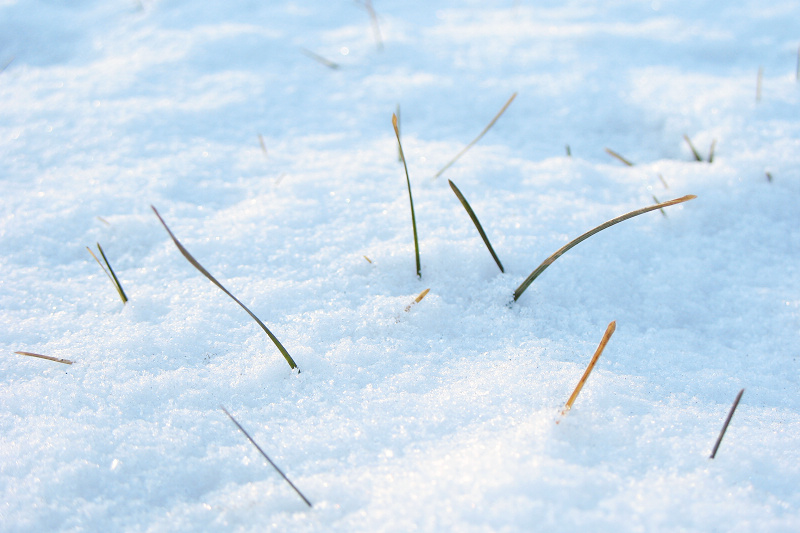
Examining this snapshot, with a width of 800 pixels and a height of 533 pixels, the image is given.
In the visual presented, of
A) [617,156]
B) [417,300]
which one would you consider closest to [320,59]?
[617,156]

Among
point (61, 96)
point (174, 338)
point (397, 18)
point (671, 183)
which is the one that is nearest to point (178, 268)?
point (174, 338)

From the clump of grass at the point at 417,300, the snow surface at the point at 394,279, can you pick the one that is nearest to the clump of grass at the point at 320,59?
the snow surface at the point at 394,279

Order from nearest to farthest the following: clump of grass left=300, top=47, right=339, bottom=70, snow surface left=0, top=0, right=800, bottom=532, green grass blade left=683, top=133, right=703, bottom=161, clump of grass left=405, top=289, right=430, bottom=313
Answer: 1. snow surface left=0, top=0, right=800, bottom=532
2. clump of grass left=405, top=289, right=430, bottom=313
3. green grass blade left=683, top=133, right=703, bottom=161
4. clump of grass left=300, top=47, right=339, bottom=70

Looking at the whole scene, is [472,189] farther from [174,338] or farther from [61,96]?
[61,96]

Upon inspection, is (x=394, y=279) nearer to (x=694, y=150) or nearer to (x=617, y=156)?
(x=617, y=156)

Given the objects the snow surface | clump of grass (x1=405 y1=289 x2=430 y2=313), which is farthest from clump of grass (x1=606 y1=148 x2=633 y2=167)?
clump of grass (x1=405 y1=289 x2=430 y2=313)

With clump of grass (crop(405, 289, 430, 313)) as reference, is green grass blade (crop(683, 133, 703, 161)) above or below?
above

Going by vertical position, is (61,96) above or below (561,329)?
above

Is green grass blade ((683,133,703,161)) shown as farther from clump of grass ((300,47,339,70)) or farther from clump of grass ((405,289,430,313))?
clump of grass ((300,47,339,70))
